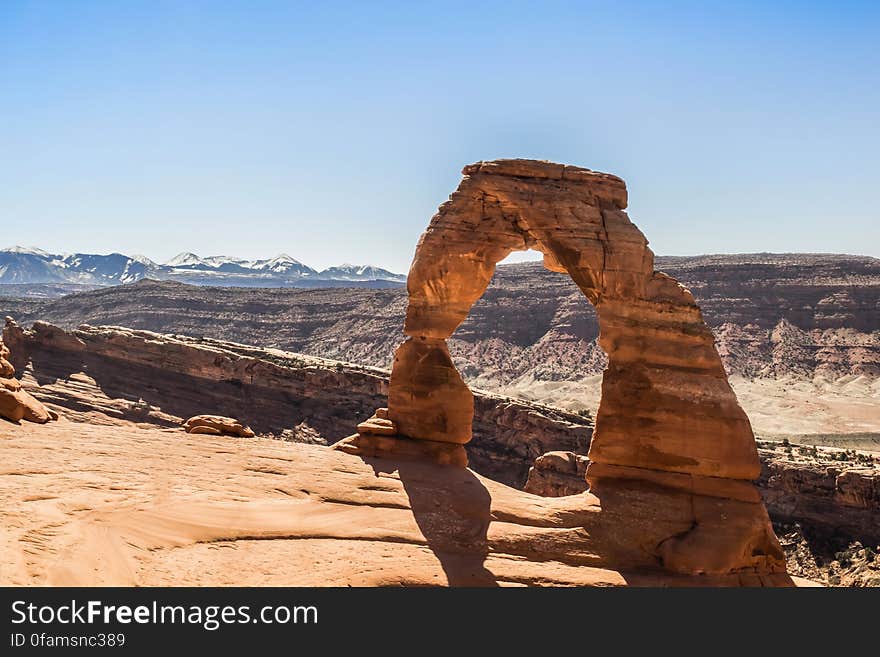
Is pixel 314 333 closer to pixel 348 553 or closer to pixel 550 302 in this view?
pixel 550 302

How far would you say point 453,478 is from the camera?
1844cm

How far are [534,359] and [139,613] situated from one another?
245 feet

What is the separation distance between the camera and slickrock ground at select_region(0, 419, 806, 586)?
40.2 feet

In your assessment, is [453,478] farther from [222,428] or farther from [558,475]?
[558,475]

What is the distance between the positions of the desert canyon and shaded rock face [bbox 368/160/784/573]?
0.04 meters

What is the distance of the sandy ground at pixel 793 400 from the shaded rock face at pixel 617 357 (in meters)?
38.1

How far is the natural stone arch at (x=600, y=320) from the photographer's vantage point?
1800cm

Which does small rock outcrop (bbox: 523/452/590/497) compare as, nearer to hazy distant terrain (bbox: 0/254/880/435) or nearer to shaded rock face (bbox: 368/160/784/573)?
shaded rock face (bbox: 368/160/784/573)

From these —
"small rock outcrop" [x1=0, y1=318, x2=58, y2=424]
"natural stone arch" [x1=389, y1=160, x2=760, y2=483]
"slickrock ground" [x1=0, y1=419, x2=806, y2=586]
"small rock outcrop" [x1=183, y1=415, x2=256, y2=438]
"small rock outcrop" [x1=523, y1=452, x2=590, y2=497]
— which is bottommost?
"small rock outcrop" [x1=523, y1=452, x2=590, y2=497]

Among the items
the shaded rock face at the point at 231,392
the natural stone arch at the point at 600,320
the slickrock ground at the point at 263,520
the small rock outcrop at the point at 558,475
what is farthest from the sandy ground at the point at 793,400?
the slickrock ground at the point at 263,520

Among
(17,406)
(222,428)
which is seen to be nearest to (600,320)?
(222,428)

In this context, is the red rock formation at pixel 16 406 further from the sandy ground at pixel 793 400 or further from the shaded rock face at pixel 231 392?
the sandy ground at pixel 793 400

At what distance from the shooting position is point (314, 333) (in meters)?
89.6

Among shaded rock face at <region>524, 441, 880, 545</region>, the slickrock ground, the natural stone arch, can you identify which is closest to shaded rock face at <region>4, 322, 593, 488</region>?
shaded rock face at <region>524, 441, 880, 545</region>
